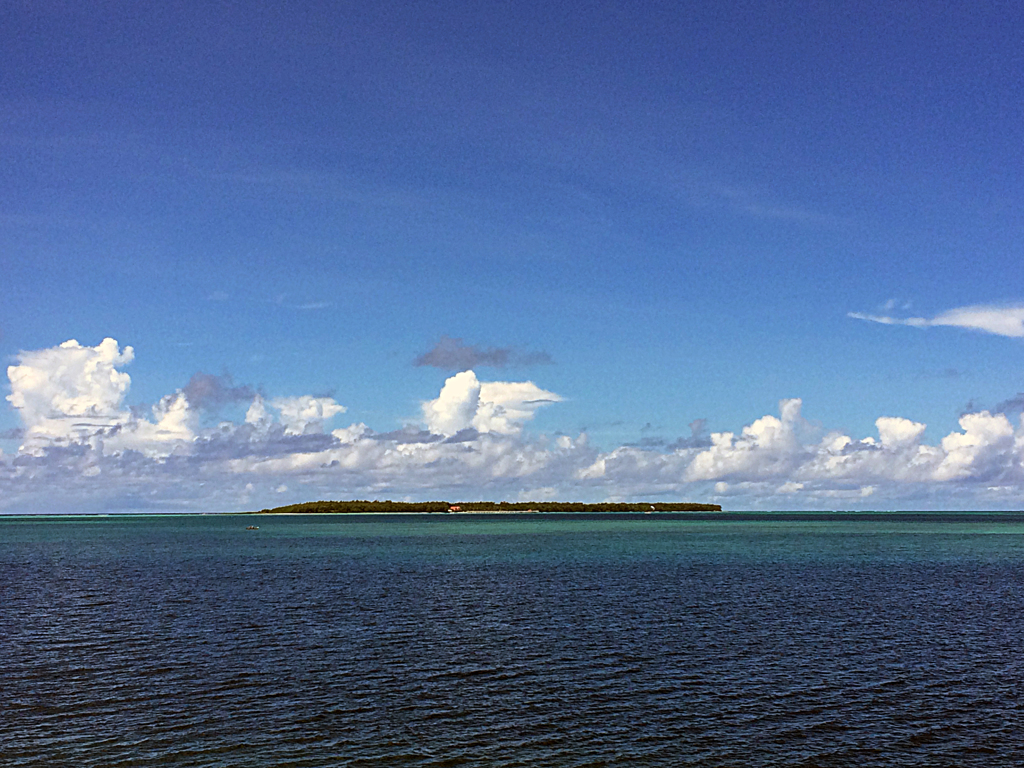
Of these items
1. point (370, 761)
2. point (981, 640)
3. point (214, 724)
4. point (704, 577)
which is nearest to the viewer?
point (370, 761)

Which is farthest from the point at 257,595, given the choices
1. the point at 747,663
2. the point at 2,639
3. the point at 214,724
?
the point at 747,663

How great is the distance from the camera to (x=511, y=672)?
1650 inches

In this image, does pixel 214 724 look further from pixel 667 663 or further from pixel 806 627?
pixel 806 627

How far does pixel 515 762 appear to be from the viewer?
28797mm

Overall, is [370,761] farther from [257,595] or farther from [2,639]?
[257,595]

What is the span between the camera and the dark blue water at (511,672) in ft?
99.7

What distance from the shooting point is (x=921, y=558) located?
4744 inches

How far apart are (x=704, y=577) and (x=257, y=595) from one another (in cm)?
4617

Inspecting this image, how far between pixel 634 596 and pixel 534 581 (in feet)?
51.0

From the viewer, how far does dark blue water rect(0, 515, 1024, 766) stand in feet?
99.7

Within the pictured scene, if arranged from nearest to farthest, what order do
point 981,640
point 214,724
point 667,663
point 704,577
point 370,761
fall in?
point 370,761 → point 214,724 → point 667,663 → point 981,640 → point 704,577

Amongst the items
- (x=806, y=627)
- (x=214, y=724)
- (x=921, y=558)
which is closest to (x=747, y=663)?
(x=806, y=627)

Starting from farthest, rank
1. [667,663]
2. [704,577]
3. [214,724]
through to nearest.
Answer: [704,577] → [667,663] → [214,724]

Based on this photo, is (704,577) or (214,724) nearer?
(214,724)
